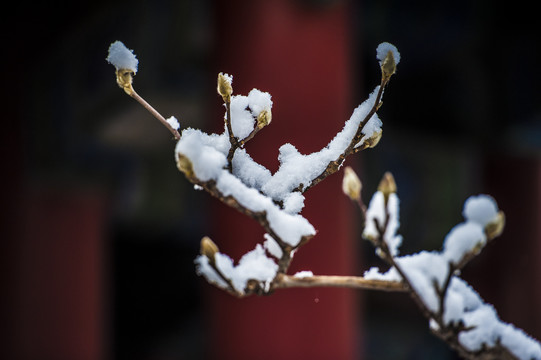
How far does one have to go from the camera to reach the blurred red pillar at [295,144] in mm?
1978

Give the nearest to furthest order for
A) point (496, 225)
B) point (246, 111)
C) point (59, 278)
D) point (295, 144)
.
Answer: point (496, 225), point (246, 111), point (295, 144), point (59, 278)

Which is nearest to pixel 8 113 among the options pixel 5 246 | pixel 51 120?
pixel 51 120

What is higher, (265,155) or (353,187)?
(265,155)

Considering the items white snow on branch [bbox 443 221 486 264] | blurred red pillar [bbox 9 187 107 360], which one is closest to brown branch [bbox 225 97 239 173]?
white snow on branch [bbox 443 221 486 264]

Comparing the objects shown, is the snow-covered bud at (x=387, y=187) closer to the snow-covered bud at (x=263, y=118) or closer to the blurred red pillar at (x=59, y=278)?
the snow-covered bud at (x=263, y=118)

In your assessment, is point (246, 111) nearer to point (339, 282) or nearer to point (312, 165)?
point (312, 165)

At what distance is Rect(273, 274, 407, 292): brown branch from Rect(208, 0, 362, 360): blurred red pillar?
1.41 metres

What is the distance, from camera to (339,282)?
0.51 meters

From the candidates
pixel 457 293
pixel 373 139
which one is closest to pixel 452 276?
pixel 457 293

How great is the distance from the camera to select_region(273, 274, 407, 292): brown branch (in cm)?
52

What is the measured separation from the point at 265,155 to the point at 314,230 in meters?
1.44

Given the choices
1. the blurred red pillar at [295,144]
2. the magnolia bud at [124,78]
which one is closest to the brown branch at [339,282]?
the magnolia bud at [124,78]

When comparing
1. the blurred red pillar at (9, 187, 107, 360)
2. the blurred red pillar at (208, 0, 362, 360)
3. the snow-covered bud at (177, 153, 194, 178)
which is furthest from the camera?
the blurred red pillar at (9, 187, 107, 360)

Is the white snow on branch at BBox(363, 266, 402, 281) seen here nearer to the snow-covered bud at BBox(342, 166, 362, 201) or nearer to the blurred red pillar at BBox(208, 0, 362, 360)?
the snow-covered bud at BBox(342, 166, 362, 201)
